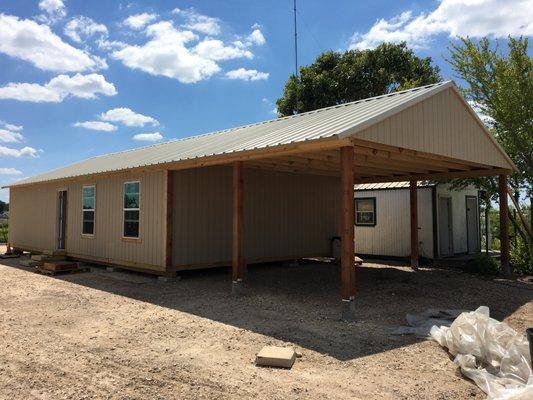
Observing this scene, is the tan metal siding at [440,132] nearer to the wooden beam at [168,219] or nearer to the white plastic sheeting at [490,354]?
the white plastic sheeting at [490,354]

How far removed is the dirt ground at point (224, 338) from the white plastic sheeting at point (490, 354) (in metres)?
0.17

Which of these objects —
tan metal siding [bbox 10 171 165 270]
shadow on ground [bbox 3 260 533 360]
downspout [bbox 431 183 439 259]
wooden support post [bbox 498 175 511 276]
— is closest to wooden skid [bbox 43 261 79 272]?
shadow on ground [bbox 3 260 533 360]

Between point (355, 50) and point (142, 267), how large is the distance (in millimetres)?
18729

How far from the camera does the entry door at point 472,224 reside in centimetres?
1680

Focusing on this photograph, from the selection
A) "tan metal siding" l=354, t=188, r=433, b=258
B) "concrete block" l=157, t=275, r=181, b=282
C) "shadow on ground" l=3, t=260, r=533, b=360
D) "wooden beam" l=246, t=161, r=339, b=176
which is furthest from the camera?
"tan metal siding" l=354, t=188, r=433, b=258

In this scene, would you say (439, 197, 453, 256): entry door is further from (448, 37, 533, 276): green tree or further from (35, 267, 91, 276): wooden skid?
(35, 267, 91, 276): wooden skid

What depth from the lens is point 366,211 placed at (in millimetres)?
16906

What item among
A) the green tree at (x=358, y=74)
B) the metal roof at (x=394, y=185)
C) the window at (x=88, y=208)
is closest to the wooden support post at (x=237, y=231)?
the window at (x=88, y=208)

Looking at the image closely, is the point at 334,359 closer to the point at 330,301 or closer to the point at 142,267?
the point at 330,301

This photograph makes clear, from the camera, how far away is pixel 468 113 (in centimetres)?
1045

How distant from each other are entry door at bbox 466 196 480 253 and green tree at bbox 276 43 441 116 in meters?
9.01

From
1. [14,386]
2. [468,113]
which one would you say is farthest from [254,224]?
[14,386]

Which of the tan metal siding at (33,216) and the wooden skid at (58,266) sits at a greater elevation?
the tan metal siding at (33,216)

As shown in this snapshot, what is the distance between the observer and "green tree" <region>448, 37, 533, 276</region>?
12.3 metres
